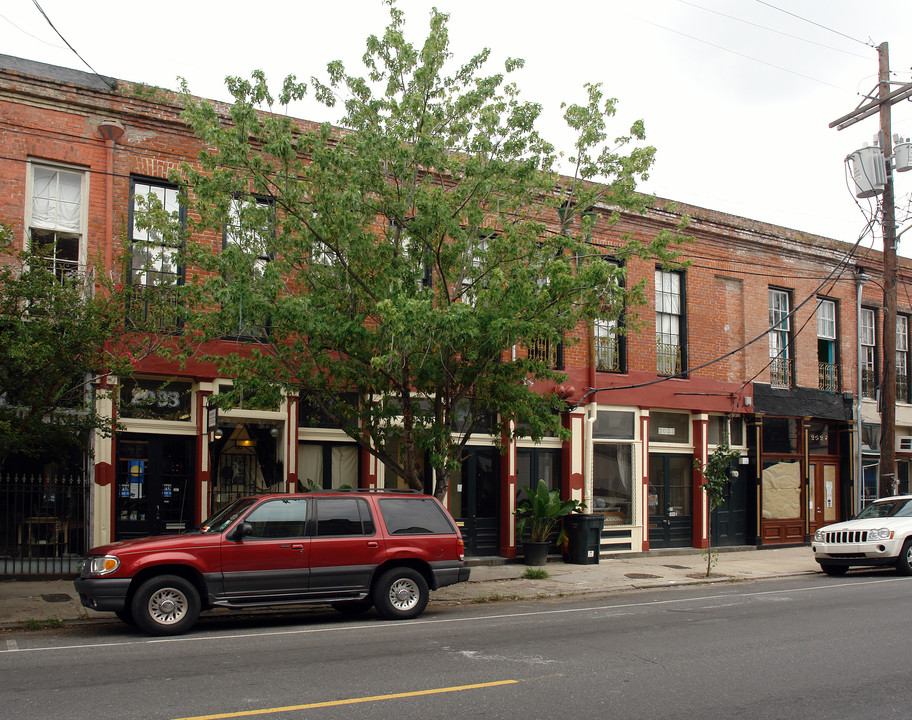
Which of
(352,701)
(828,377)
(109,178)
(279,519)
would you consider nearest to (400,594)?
(279,519)

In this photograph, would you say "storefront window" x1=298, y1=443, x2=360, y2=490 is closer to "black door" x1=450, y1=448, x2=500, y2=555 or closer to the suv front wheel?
"black door" x1=450, y1=448, x2=500, y2=555

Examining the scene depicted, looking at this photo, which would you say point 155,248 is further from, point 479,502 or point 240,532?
point 479,502

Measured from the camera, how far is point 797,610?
39.5 feet

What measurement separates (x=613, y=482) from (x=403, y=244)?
338 inches

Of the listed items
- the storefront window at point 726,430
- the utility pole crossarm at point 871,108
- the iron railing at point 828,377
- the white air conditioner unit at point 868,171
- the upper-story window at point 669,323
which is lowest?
the storefront window at point 726,430

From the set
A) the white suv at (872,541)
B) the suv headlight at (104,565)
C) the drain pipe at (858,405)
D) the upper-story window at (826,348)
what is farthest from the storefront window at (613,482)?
the suv headlight at (104,565)

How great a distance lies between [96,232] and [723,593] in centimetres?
1195

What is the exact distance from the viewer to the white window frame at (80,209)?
14.2 meters

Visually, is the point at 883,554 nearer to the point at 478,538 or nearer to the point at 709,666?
the point at 478,538

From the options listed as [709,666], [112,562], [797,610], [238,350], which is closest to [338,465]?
[238,350]

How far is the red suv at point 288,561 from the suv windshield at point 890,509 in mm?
9972

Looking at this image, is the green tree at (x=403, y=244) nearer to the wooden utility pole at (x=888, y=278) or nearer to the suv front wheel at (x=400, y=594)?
the suv front wheel at (x=400, y=594)

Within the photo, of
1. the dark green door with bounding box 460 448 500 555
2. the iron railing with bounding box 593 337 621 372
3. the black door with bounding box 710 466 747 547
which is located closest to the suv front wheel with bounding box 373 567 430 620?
the dark green door with bounding box 460 448 500 555

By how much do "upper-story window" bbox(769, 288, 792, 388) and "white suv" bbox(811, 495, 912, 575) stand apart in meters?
5.38
